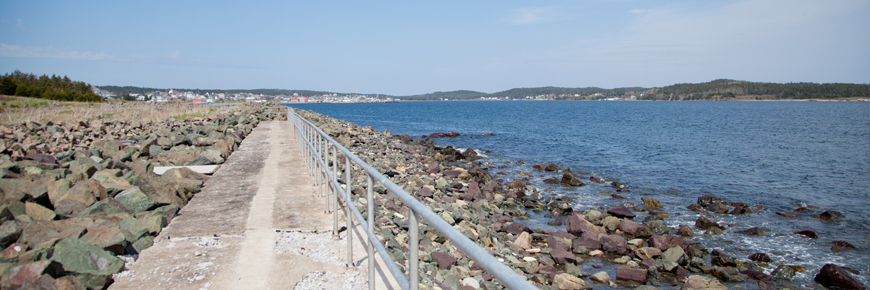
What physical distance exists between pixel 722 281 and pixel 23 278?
29.2 ft

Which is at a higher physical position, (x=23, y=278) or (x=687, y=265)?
(x=23, y=278)

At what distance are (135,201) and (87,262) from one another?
8.09 ft

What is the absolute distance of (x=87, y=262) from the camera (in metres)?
3.57

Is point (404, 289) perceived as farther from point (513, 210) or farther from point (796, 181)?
point (796, 181)

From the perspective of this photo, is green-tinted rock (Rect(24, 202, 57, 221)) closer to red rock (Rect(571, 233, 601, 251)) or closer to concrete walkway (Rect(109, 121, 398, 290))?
concrete walkway (Rect(109, 121, 398, 290))

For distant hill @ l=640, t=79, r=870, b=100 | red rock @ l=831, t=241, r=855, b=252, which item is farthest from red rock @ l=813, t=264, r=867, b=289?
distant hill @ l=640, t=79, r=870, b=100

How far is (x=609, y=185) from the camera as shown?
16.2 m

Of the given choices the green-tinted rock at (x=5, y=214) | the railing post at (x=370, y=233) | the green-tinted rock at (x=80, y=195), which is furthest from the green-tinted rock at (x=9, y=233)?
the railing post at (x=370, y=233)

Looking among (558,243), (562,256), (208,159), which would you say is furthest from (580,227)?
(208,159)

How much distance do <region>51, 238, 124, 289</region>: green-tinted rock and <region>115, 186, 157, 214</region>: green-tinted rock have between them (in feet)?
6.68

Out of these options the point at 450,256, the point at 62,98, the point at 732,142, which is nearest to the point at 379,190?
the point at 450,256

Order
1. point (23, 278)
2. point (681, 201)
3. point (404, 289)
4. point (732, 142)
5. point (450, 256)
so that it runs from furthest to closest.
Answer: point (732, 142) → point (681, 201) → point (450, 256) → point (23, 278) → point (404, 289)

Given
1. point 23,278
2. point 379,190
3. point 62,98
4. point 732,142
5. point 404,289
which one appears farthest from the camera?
point 62,98

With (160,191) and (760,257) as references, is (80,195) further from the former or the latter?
(760,257)
